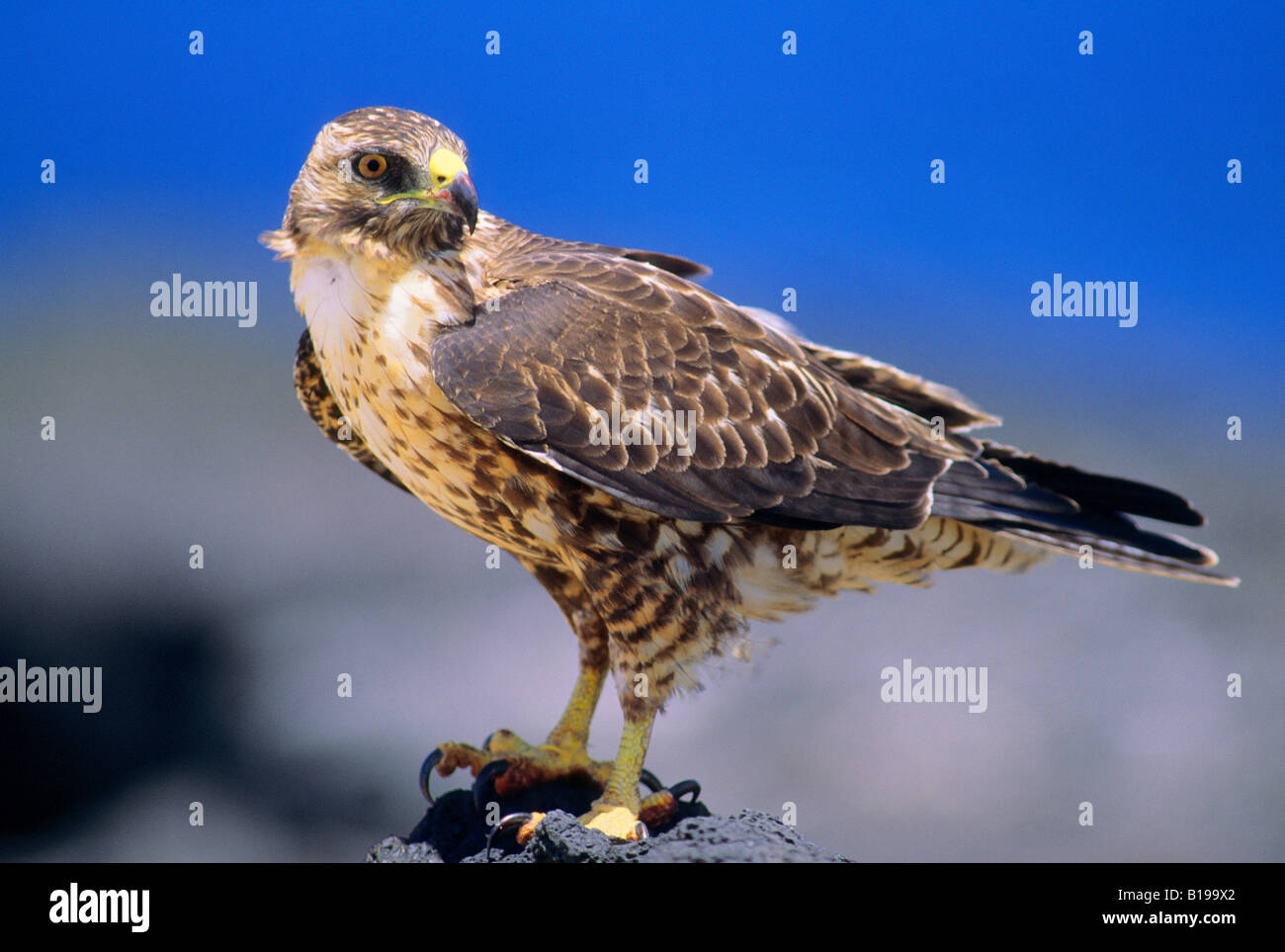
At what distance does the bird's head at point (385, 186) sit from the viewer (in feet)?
9.34

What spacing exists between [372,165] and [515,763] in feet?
5.95

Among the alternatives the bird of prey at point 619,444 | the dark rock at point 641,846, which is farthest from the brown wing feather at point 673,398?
the dark rock at point 641,846

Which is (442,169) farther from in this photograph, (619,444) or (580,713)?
(580,713)

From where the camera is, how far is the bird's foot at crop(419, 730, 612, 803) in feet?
11.5

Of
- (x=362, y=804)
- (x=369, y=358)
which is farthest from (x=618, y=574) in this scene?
(x=362, y=804)

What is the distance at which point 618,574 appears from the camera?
10.3 ft

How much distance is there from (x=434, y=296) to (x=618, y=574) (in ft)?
2.95

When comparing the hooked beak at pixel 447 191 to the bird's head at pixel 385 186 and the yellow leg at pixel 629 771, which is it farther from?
the yellow leg at pixel 629 771

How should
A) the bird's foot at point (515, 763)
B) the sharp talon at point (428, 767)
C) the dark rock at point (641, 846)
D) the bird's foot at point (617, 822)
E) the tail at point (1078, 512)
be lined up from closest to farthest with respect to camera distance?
the dark rock at point (641, 846), the bird's foot at point (617, 822), the tail at point (1078, 512), the bird's foot at point (515, 763), the sharp talon at point (428, 767)

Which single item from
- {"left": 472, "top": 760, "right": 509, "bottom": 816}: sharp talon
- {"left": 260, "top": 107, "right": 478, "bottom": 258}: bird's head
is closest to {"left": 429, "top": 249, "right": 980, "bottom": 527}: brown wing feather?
{"left": 260, "top": 107, "right": 478, "bottom": 258}: bird's head

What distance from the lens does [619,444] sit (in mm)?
2977

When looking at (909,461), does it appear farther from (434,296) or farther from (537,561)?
(434,296)

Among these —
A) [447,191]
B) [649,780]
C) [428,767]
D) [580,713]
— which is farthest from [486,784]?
[447,191]
